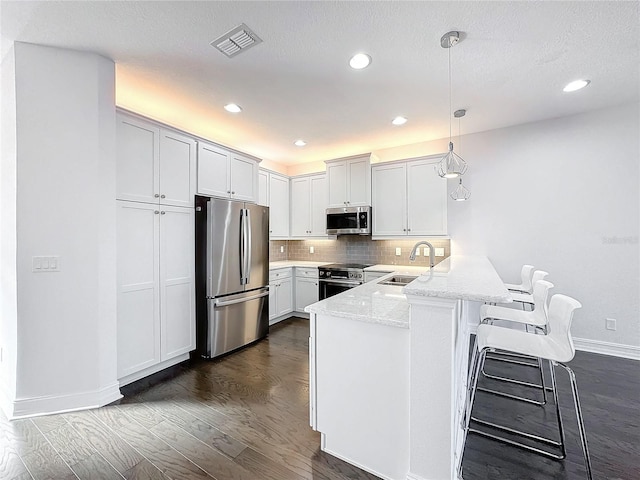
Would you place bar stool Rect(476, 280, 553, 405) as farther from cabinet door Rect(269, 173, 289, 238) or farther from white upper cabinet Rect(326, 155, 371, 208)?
cabinet door Rect(269, 173, 289, 238)

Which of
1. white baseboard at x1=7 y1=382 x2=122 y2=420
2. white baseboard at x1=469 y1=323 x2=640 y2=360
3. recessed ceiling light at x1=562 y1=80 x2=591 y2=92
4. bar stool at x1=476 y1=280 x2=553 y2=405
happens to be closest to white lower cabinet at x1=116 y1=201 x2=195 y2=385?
white baseboard at x1=7 y1=382 x2=122 y2=420

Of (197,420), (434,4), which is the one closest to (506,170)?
(434,4)

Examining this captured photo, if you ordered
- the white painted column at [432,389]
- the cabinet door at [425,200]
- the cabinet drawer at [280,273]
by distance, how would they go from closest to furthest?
the white painted column at [432,389] → the cabinet door at [425,200] → the cabinet drawer at [280,273]

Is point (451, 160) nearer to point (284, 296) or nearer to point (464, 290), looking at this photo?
point (464, 290)

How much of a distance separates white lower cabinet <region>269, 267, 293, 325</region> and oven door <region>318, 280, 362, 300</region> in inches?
21.1

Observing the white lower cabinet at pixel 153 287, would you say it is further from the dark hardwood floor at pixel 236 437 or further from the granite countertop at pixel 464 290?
the granite countertop at pixel 464 290

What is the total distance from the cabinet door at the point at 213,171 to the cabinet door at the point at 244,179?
9cm

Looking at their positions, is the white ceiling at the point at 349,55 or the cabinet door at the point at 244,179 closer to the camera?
the white ceiling at the point at 349,55

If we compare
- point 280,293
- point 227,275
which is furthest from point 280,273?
point 227,275

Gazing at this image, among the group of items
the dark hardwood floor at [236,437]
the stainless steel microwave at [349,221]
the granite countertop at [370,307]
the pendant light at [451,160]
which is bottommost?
the dark hardwood floor at [236,437]

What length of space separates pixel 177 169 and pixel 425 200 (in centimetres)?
312

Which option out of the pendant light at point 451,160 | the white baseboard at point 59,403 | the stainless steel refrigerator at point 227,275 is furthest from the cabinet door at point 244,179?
the pendant light at point 451,160

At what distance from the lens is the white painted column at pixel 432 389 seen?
132cm

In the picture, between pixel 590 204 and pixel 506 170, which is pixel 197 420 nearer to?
pixel 506 170
